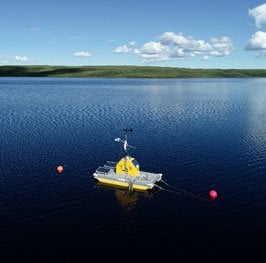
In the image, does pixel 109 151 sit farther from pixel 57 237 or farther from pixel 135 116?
pixel 135 116

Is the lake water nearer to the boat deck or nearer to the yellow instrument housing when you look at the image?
the boat deck

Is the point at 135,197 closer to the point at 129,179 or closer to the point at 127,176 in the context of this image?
the point at 129,179

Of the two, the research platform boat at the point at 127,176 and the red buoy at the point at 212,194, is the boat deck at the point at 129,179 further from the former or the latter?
the red buoy at the point at 212,194

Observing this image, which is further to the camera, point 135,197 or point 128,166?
point 128,166

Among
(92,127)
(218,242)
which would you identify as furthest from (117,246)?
(92,127)

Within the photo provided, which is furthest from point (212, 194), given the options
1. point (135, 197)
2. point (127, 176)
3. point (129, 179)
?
point (127, 176)

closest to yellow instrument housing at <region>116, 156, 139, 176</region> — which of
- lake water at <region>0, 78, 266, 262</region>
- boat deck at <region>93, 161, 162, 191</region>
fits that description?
boat deck at <region>93, 161, 162, 191</region>
